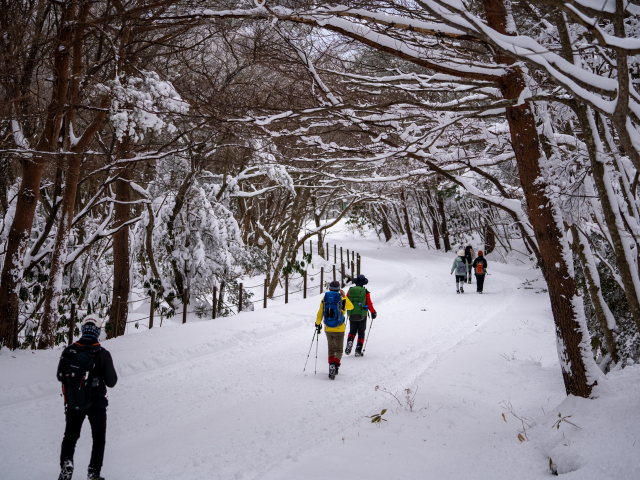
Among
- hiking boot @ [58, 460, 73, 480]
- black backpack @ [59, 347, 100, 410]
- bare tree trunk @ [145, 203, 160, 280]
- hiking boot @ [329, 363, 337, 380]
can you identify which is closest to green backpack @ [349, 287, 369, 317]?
hiking boot @ [329, 363, 337, 380]

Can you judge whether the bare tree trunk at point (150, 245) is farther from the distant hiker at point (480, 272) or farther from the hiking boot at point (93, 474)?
the distant hiker at point (480, 272)

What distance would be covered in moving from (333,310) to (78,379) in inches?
188

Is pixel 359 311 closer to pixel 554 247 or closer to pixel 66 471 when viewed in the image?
pixel 554 247

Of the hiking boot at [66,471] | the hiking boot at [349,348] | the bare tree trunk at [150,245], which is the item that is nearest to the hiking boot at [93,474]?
the hiking boot at [66,471]

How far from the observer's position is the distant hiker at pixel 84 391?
14.8 ft

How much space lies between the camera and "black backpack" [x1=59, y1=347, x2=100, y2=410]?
14.8 ft

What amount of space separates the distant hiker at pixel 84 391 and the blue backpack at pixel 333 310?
4441 millimetres

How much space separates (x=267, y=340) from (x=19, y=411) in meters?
5.30

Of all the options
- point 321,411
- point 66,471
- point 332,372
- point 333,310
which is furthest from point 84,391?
point 333,310

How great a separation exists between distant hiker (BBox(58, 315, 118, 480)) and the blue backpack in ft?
14.6

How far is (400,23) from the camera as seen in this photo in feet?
16.0

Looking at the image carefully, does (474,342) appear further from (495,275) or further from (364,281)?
(495,275)

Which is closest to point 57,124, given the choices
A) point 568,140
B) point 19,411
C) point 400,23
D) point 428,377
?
point 19,411

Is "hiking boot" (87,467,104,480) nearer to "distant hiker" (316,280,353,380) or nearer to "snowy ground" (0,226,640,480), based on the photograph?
"snowy ground" (0,226,640,480)
